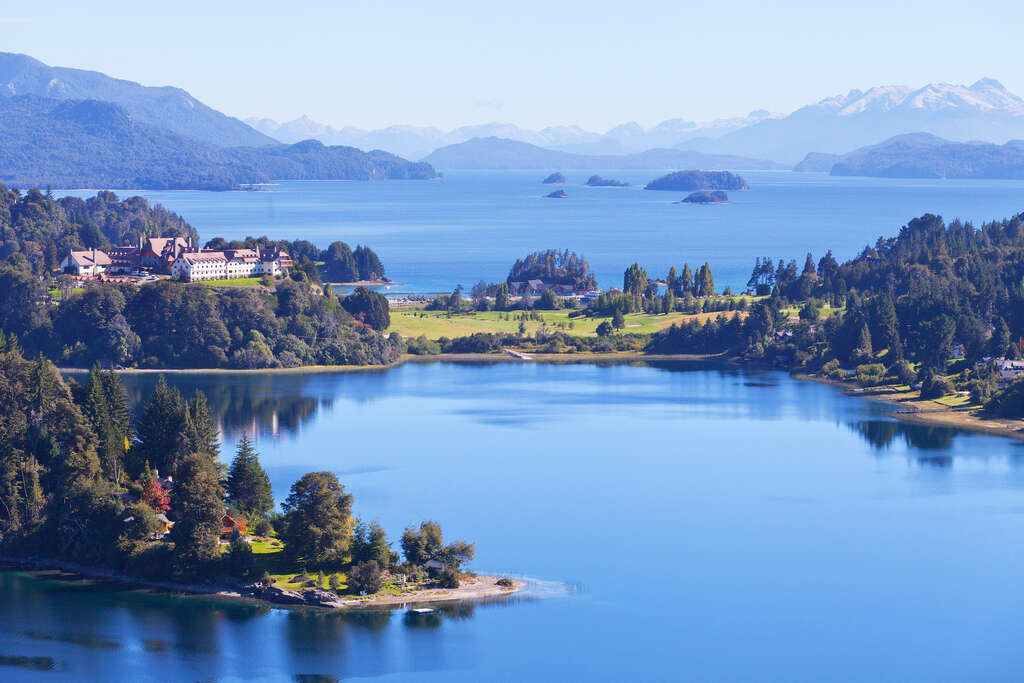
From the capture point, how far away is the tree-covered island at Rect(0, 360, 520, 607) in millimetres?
34938

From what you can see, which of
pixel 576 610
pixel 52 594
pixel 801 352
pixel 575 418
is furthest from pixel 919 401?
pixel 52 594

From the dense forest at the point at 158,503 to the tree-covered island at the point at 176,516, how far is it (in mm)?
39

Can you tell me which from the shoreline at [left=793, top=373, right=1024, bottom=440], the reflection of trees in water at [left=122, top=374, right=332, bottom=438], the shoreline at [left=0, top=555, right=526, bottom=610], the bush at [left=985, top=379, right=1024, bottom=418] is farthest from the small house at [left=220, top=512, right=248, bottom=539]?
the bush at [left=985, top=379, right=1024, bottom=418]

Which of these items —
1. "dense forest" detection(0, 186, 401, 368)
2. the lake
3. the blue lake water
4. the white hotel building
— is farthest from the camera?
the blue lake water

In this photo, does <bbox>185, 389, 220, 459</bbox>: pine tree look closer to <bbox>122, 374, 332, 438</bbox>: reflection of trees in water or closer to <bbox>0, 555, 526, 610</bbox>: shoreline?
<bbox>0, 555, 526, 610</bbox>: shoreline

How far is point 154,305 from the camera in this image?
7362 cm

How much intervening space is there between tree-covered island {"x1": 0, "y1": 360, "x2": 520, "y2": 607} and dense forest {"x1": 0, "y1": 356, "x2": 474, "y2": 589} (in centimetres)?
4

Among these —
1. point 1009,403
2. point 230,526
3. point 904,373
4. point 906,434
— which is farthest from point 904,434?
point 230,526

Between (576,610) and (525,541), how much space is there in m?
5.69

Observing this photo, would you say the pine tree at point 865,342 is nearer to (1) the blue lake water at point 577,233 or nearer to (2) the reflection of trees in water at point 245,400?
(2) the reflection of trees in water at point 245,400

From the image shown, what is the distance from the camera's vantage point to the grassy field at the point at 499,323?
82.3 metres

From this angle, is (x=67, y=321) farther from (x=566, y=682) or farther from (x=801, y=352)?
(x=566, y=682)

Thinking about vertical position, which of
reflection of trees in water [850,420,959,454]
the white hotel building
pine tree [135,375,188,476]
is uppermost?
the white hotel building

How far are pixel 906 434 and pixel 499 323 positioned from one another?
33.0m
